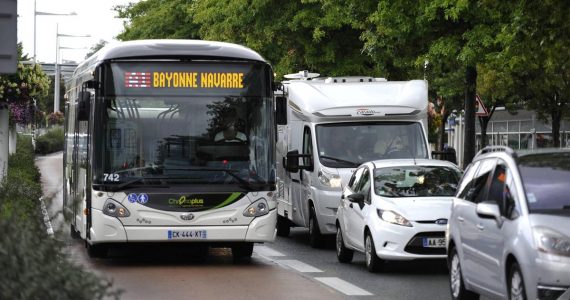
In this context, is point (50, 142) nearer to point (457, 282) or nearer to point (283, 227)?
point (283, 227)

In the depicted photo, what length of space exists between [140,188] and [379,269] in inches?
124

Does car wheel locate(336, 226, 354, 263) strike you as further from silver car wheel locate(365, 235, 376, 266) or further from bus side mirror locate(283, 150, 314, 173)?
bus side mirror locate(283, 150, 314, 173)

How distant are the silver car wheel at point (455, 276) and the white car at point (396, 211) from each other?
3363mm

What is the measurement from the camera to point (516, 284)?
10.0 m

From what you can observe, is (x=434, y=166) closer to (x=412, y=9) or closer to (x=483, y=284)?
(x=483, y=284)

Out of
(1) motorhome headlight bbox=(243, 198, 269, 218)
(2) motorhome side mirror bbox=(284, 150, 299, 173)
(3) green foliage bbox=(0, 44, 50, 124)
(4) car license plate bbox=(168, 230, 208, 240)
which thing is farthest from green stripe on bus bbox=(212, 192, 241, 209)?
(3) green foliage bbox=(0, 44, 50, 124)

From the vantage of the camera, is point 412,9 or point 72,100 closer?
point 72,100

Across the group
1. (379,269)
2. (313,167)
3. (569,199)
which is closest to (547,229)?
(569,199)

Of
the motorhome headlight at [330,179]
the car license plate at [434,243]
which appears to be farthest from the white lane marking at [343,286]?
the motorhome headlight at [330,179]

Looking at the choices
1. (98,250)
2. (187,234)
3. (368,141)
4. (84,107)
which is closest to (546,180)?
(187,234)

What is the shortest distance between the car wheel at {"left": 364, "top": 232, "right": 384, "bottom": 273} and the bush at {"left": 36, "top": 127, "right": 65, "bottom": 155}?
6164 centimetres

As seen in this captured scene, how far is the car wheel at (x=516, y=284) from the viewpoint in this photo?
9883 millimetres

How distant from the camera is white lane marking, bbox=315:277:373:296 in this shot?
13844 mm

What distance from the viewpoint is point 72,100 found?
2170 cm
